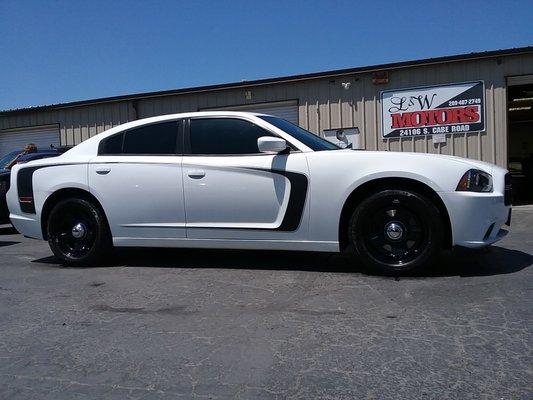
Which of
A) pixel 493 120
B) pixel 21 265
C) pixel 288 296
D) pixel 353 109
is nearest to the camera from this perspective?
pixel 288 296

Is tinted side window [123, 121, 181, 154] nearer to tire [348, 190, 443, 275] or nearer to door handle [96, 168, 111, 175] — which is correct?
door handle [96, 168, 111, 175]

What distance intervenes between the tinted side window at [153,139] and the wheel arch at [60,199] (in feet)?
2.10

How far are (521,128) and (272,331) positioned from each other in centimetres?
2703

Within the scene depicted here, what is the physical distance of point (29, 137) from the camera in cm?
1805

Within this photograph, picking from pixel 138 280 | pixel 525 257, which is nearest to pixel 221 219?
pixel 138 280

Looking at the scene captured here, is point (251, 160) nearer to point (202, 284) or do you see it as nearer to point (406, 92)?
point (202, 284)

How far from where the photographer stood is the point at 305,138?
17.9ft

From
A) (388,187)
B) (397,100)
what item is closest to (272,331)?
(388,187)

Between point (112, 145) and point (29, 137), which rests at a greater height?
point (29, 137)

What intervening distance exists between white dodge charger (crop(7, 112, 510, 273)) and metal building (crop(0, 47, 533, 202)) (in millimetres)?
7829

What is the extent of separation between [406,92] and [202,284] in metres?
9.38

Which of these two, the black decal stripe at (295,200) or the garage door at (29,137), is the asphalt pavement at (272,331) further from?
the garage door at (29,137)

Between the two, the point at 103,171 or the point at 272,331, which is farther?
the point at 103,171

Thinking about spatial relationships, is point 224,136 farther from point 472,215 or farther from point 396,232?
point 472,215
